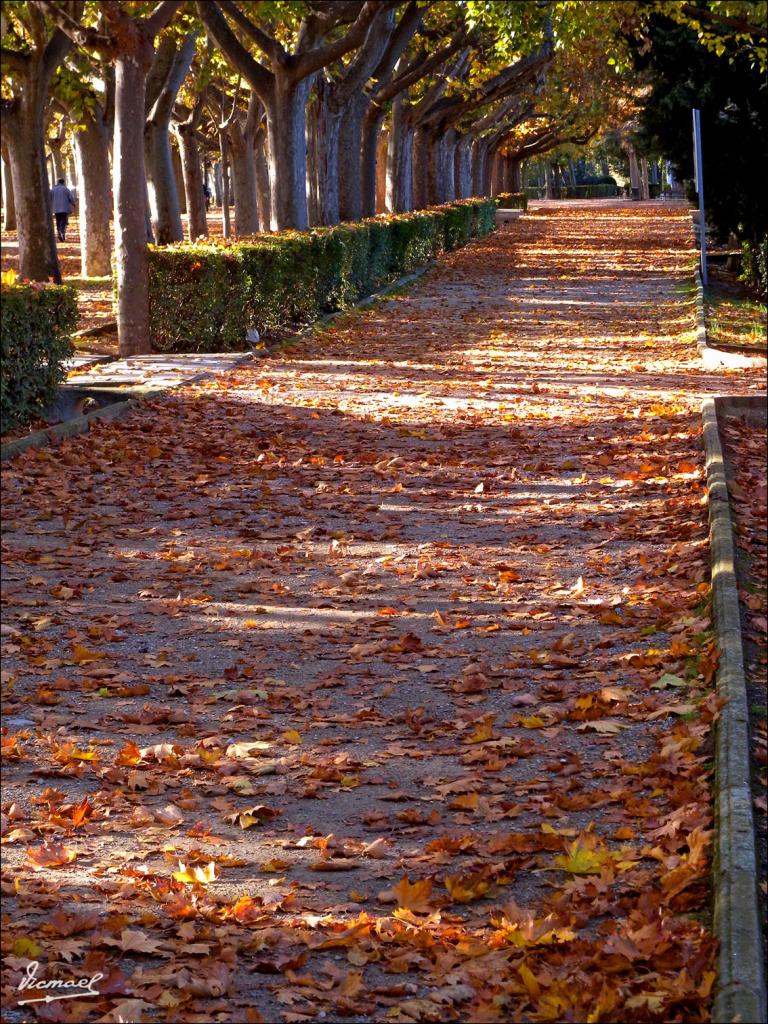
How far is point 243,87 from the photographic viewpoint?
119 ft

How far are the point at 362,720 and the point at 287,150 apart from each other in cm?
1816

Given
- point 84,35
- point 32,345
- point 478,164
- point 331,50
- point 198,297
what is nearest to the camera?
point 32,345

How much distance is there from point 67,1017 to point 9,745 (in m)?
1.98

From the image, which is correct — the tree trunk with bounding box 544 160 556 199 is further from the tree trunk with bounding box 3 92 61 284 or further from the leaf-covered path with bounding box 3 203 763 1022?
the leaf-covered path with bounding box 3 203 763 1022

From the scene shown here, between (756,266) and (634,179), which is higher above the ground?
(634,179)

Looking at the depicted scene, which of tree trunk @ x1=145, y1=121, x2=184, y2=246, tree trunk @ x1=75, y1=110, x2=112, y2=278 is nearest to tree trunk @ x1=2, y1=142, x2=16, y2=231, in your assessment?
tree trunk @ x1=75, y1=110, x2=112, y2=278

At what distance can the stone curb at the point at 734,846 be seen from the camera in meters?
3.36

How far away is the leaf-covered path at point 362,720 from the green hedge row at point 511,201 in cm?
6183

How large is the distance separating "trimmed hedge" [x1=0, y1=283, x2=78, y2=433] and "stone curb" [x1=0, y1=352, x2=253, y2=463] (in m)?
0.33


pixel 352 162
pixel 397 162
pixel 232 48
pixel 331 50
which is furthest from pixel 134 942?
pixel 397 162

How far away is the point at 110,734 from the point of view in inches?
219

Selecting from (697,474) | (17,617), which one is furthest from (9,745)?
(697,474)

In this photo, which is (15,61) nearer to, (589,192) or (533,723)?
(533,723)

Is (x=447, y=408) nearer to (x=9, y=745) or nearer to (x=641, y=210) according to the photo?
(x=9, y=745)
